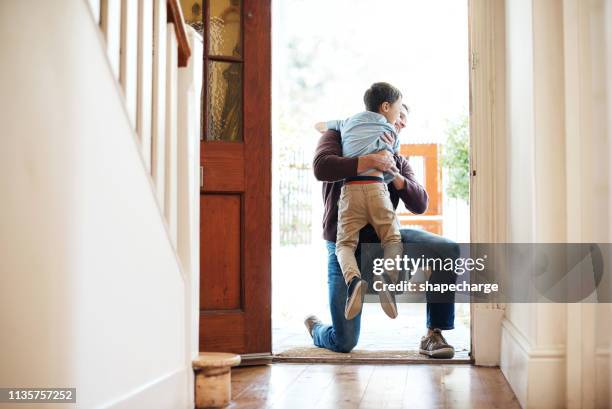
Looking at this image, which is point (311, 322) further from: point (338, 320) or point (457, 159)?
point (457, 159)

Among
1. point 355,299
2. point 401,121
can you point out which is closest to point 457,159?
point 401,121

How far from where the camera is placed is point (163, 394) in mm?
2254

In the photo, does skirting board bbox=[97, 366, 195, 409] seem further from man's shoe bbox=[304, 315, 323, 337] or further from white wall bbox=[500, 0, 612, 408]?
man's shoe bbox=[304, 315, 323, 337]

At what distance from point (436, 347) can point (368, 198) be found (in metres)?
0.81

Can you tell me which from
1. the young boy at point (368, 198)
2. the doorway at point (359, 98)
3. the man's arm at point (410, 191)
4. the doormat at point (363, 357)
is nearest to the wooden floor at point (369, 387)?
the doormat at point (363, 357)

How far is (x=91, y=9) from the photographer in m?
1.74

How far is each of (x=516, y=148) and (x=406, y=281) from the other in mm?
954

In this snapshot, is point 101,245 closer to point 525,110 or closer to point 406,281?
point 525,110

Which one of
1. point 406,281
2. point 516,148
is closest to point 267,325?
point 406,281

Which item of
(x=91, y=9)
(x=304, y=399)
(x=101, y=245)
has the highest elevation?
(x=91, y=9)

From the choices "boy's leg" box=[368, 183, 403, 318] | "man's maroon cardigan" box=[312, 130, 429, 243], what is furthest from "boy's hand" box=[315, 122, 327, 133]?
"boy's leg" box=[368, 183, 403, 318]

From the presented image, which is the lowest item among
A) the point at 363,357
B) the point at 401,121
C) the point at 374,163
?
the point at 363,357

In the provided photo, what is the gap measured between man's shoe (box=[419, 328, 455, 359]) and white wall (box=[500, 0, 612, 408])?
869mm

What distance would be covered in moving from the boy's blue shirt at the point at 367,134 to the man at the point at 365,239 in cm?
7
